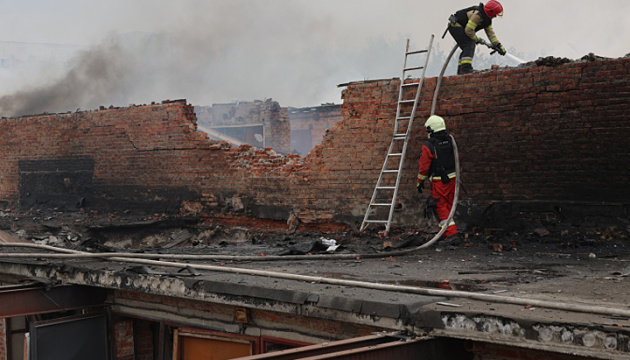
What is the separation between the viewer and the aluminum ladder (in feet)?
27.9

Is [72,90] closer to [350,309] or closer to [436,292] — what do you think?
[350,309]

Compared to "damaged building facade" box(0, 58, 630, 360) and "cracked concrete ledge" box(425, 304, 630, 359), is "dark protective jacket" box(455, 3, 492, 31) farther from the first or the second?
"cracked concrete ledge" box(425, 304, 630, 359)

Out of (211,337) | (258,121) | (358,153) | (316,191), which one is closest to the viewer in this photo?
(211,337)

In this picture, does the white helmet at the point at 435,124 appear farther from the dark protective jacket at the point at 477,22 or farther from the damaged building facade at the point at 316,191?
the dark protective jacket at the point at 477,22

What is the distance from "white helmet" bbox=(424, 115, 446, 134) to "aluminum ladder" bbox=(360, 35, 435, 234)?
23.7 inches

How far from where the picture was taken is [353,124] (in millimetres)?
9156

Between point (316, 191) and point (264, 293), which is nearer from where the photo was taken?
point (264, 293)

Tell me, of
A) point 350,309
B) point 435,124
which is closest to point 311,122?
point 435,124

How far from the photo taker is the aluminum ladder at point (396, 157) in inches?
335

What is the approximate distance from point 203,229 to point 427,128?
4862 millimetres

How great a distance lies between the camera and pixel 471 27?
28.9 feet

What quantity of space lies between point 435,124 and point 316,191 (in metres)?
2.46

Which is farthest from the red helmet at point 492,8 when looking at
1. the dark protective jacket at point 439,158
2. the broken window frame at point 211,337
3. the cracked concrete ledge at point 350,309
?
the broken window frame at point 211,337

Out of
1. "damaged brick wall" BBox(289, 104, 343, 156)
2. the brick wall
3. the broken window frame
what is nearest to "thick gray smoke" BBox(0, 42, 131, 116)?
the brick wall
